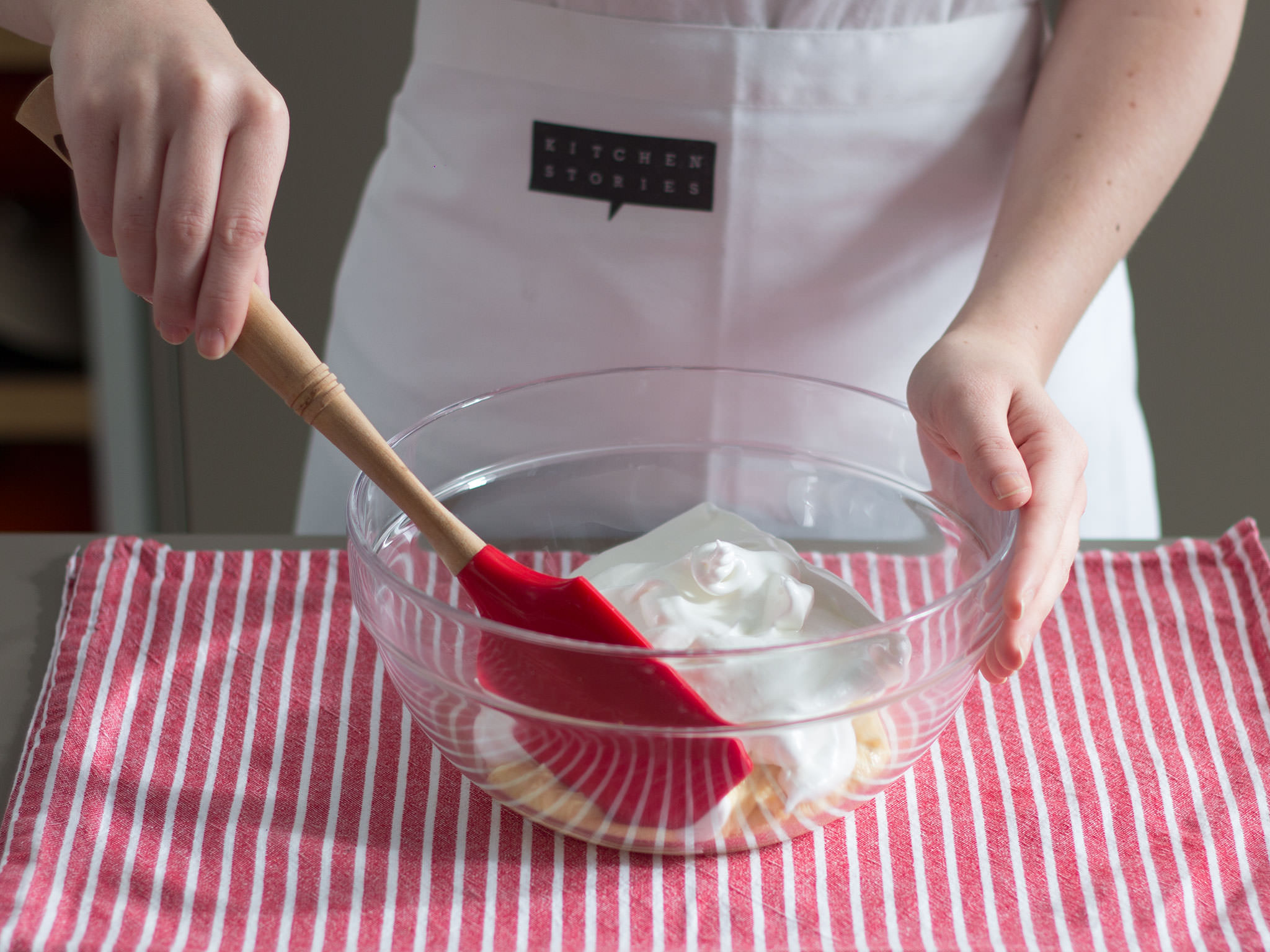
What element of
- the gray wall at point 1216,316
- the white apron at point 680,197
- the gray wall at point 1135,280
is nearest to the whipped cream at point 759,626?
the white apron at point 680,197

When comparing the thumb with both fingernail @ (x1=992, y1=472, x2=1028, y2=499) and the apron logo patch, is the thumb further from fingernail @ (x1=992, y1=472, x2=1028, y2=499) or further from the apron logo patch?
the apron logo patch

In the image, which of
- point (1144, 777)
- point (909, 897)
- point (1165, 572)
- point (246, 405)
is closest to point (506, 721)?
point (909, 897)

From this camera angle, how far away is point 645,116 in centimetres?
87

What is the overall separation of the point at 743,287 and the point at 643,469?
0.19 meters

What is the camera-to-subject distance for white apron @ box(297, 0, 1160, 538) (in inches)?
34.2

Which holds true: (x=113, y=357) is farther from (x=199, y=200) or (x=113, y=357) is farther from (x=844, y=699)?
(x=844, y=699)

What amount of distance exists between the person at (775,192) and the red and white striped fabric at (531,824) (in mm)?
161

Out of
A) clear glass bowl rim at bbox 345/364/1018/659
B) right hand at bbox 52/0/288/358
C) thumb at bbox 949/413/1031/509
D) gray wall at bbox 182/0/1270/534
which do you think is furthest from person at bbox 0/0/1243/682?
gray wall at bbox 182/0/1270/534

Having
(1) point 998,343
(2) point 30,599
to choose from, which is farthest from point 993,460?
(2) point 30,599

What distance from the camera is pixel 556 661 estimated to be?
492mm

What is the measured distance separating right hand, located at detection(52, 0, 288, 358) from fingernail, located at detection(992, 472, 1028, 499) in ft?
1.17

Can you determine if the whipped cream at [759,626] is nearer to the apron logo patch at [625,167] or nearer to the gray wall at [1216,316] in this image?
the apron logo patch at [625,167]

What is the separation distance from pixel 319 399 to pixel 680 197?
0.40m

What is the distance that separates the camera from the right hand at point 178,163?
0.54 meters
